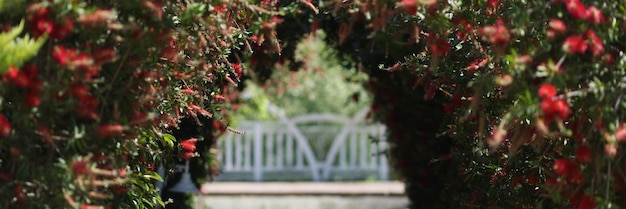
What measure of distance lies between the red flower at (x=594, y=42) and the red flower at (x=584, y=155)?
0.90 feet

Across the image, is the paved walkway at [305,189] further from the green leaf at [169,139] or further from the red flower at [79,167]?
the red flower at [79,167]

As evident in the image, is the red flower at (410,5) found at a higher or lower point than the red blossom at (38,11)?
lower

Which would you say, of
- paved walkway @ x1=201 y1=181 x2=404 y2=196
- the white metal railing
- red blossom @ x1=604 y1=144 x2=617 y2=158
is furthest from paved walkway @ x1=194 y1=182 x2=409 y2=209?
red blossom @ x1=604 y1=144 x2=617 y2=158

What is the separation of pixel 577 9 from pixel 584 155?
0.41 meters

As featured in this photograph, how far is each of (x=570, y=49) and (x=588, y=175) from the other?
1.34ft

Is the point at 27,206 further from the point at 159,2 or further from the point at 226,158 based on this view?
the point at 226,158

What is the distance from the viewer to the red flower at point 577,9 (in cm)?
244

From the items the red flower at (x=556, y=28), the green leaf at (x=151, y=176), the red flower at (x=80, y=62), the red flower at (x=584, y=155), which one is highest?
the red flower at (x=556, y=28)

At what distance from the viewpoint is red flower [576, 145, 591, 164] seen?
254 centimetres

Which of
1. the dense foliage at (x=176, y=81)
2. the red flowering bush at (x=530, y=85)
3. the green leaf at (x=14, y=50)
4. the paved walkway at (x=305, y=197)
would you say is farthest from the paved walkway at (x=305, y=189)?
the green leaf at (x=14, y=50)

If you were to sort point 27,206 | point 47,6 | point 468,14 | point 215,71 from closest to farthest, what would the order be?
1. point 47,6
2. point 27,206
3. point 468,14
4. point 215,71

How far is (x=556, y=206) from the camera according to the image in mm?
3160

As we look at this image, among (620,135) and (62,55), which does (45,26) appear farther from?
(620,135)

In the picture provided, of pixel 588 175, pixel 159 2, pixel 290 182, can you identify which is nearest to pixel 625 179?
pixel 588 175
